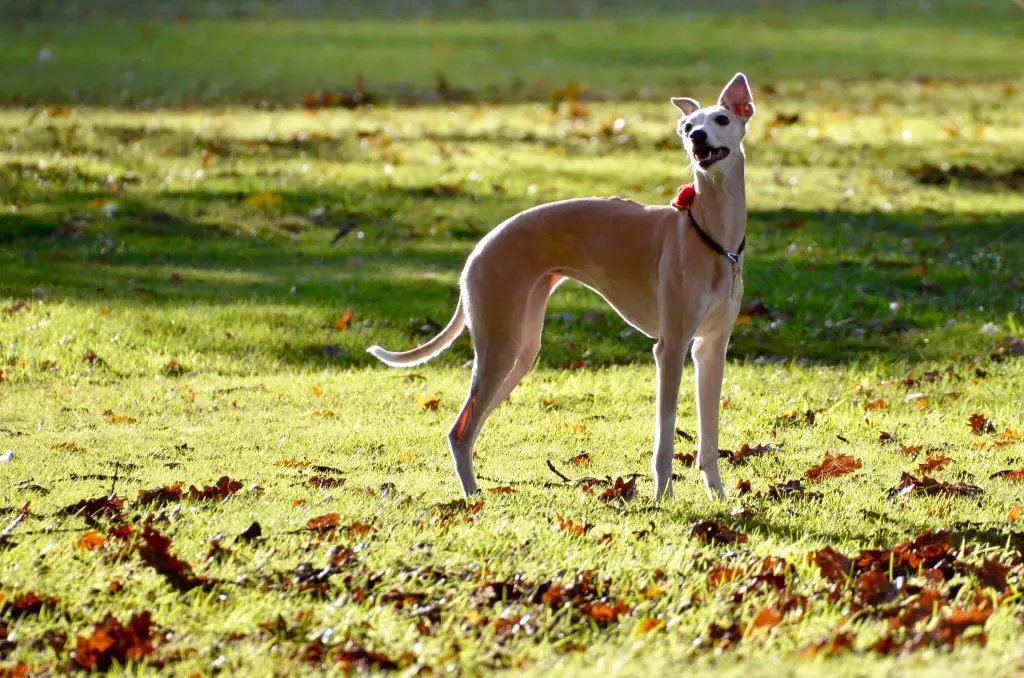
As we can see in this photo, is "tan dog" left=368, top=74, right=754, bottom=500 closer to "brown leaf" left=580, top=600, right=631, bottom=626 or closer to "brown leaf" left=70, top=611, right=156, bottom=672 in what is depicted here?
"brown leaf" left=580, top=600, right=631, bottom=626

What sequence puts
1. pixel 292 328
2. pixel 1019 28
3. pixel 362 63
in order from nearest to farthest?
pixel 292 328, pixel 362 63, pixel 1019 28

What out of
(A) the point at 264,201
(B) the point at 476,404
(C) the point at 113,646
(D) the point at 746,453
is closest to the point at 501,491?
(B) the point at 476,404

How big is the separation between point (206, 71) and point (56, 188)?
12861mm

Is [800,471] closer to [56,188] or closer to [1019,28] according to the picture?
[56,188]

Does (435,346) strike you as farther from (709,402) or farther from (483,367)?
(709,402)

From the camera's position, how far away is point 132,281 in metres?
12.4

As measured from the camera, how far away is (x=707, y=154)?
6457 mm

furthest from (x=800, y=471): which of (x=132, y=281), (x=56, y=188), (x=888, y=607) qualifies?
(x=56, y=188)

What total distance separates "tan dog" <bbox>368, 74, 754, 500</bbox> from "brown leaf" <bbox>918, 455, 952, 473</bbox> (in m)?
1.11

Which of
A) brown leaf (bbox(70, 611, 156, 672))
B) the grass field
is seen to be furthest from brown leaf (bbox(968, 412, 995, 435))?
brown leaf (bbox(70, 611, 156, 672))

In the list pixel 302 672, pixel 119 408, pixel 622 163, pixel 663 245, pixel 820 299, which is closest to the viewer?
pixel 302 672

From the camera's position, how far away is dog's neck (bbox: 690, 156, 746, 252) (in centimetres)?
666

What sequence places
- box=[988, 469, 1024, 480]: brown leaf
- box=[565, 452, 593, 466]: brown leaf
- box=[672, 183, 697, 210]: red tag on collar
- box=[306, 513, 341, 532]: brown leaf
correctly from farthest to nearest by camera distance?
box=[565, 452, 593, 466]: brown leaf, box=[988, 469, 1024, 480]: brown leaf, box=[672, 183, 697, 210]: red tag on collar, box=[306, 513, 341, 532]: brown leaf

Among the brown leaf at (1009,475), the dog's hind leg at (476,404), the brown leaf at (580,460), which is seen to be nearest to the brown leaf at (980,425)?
the brown leaf at (1009,475)
